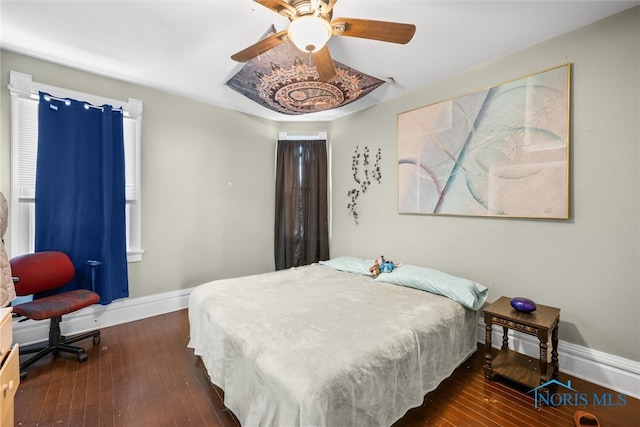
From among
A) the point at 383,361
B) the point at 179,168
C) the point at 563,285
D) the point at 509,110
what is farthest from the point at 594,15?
the point at 179,168

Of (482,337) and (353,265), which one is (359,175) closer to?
(353,265)

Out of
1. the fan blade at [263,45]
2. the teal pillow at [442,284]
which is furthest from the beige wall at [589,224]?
the fan blade at [263,45]

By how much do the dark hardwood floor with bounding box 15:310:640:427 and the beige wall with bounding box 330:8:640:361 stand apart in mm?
548

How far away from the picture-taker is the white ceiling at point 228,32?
183 cm

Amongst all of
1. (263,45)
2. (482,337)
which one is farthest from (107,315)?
(482,337)

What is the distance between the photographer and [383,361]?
1.44 m

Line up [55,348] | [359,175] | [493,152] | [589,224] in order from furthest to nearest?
1. [359,175]
2. [493,152]
3. [55,348]
4. [589,224]

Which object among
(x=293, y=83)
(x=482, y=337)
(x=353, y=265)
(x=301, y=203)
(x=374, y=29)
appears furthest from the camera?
(x=301, y=203)

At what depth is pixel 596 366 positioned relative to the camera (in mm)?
1963

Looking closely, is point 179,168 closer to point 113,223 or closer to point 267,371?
point 113,223

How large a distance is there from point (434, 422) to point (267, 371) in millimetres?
1090

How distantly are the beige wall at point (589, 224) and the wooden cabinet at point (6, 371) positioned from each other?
3.15 m

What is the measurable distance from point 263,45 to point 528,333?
2572 millimetres

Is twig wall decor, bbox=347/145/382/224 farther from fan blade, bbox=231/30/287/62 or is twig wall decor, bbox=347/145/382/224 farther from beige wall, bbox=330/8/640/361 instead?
fan blade, bbox=231/30/287/62
